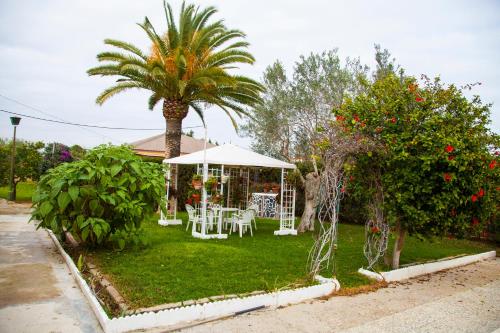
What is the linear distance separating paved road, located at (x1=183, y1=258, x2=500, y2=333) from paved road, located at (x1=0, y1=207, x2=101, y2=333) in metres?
1.33

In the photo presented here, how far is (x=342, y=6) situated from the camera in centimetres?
1122

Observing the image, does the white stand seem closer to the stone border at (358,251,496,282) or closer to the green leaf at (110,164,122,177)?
the green leaf at (110,164,122,177)

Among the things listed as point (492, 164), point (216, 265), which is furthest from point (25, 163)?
point (492, 164)

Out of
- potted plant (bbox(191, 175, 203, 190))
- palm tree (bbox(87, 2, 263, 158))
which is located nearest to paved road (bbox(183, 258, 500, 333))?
potted plant (bbox(191, 175, 203, 190))

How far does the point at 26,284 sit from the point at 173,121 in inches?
370

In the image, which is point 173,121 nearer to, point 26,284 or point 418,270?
point 26,284

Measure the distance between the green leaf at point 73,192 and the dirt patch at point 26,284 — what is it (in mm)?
1177

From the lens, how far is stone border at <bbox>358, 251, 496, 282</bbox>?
6258 mm

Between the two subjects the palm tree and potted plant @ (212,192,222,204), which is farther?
the palm tree

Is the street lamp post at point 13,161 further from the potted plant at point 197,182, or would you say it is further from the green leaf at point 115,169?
the green leaf at point 115,169

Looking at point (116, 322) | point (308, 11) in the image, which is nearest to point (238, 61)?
point (308, 11)

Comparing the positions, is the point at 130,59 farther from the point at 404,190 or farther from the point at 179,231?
the point at 404,190

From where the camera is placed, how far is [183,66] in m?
12.7

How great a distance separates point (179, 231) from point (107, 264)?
4.16m
